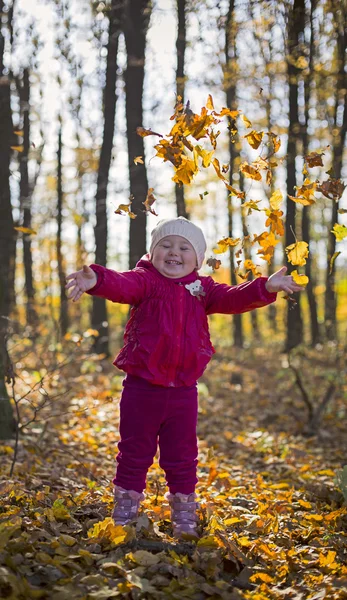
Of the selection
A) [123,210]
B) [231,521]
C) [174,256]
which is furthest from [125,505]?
[123,210]

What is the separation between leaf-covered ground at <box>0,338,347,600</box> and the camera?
2.79m

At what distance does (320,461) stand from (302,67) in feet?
21.7

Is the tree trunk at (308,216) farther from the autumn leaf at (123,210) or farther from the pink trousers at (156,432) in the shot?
the pink trousers at (156,432)

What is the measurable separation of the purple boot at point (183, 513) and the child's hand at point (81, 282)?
1.45 m

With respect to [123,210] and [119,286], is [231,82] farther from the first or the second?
[119,286]

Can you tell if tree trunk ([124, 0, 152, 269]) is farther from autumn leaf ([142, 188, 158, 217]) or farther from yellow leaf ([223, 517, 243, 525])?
yellow leaf ([223, 517, 243, 525])

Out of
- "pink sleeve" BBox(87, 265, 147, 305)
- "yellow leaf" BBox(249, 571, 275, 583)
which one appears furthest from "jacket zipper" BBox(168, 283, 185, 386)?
"yellow leaf" BBox(249, 571, 275, 583)

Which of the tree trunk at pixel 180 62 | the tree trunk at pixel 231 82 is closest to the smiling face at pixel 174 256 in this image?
the tree trunk at pixel 231 82

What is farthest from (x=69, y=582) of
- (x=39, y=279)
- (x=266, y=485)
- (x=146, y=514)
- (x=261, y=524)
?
(x=39, y=279)

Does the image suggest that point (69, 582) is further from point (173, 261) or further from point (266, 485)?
point (266, 485)

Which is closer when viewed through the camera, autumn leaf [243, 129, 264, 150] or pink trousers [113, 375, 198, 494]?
pink trousers [113, 375, 198, 494]

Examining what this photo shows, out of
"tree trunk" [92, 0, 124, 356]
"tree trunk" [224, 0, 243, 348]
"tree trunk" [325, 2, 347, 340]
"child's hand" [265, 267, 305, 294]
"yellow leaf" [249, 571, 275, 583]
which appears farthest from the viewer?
"tree trunk" [92, 0, 124, 356]

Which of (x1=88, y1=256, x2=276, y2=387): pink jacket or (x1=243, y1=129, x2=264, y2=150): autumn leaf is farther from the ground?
(x1=243, y1=129, x2=264, y2=150): autumn leaf

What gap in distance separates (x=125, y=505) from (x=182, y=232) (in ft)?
5.60
